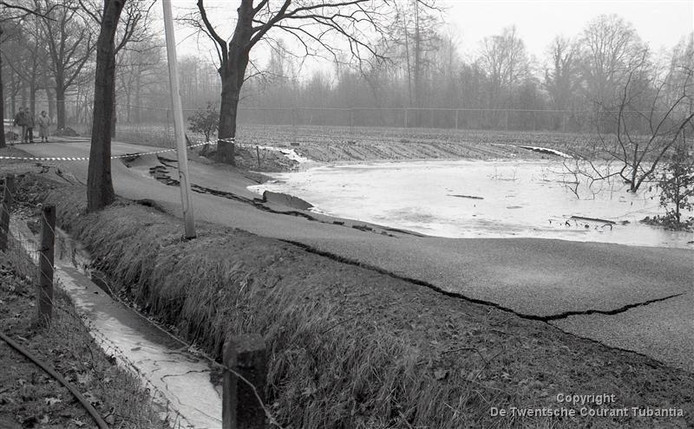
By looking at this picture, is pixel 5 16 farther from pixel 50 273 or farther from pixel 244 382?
pixel 244 382

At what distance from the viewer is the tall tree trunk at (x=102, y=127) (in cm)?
1217

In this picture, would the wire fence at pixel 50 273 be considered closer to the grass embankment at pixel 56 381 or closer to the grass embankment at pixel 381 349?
the grass embankment at pixel 56 381

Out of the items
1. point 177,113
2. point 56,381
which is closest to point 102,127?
point 177,113

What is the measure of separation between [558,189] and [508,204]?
3.28 metres

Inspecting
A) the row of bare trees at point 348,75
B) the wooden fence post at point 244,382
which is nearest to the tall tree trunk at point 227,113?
the row of bare trees at point 348,75

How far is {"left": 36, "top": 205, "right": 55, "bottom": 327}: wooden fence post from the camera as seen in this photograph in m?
6.47

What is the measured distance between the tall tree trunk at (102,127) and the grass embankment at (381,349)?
442 cm

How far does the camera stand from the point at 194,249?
8969 mm

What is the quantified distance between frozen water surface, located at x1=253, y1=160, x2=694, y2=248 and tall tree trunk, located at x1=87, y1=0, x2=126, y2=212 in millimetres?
4622

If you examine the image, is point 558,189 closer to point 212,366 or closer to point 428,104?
point 212,366

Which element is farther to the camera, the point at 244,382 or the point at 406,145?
the point at 406,145

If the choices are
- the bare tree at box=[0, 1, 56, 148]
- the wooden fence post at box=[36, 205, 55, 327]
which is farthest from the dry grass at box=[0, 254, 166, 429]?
the bare tree at box=[0, 1, 56, 148]

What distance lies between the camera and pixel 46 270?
662cm

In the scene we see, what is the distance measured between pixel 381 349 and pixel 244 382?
9.18 ft
